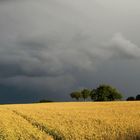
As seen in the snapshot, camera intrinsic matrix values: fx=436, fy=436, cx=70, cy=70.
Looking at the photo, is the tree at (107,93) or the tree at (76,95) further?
the tree at (76,95)

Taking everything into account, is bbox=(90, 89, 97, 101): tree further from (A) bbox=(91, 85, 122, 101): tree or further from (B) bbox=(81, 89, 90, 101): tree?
(B) bbox=(81, 89, 90, 101): tree

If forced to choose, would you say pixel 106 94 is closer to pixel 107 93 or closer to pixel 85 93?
pixel 107 93

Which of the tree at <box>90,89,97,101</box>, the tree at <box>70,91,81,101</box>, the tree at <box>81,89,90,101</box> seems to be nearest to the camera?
the tree at <box>90,89,97,101</box>

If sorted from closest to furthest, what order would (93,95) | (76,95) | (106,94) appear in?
(106,94), (93,95), (76,95)

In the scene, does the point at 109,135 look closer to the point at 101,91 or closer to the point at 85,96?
the point at 101,91

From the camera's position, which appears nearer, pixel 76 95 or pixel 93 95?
pixel 93 95

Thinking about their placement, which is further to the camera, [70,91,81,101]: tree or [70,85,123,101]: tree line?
[70,91,81,101]: tree

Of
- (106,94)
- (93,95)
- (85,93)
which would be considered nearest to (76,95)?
(85,93)

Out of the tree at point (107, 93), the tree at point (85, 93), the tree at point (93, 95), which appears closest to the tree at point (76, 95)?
the tree at point (85, 93)

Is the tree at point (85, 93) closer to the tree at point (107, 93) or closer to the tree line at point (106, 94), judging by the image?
the tree line at point (106, 94)

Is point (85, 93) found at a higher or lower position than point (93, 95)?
higher

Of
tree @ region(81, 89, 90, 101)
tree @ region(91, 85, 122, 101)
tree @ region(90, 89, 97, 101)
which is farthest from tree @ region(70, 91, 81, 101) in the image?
tree @ region(91, 85, 122, 101)

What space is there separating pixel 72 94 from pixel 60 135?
130999mm

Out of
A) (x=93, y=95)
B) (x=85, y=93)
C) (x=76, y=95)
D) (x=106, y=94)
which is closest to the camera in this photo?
(x=106, y=94)
